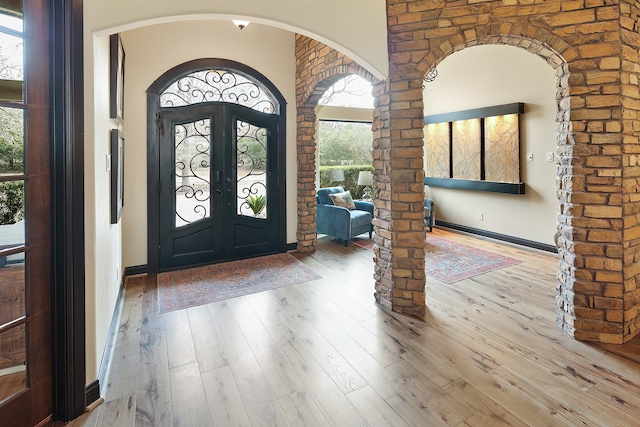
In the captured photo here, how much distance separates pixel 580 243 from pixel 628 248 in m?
0.32

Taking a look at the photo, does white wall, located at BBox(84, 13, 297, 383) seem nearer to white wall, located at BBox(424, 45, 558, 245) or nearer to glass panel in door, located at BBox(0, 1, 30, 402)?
glass panel in door, located at BBox(0, 1, 30, 402)

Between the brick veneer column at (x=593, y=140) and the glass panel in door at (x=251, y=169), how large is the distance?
2.94 meters

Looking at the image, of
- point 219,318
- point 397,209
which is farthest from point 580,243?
point 219,318

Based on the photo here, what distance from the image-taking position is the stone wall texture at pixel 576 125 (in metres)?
2.42

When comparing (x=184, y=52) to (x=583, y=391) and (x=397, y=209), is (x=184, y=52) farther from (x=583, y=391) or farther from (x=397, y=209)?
(x=583, y=391)

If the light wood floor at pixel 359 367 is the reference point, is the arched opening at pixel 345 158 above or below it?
above

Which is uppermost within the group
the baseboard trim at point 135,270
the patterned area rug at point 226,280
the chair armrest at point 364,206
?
the chair armrest at point 364,206

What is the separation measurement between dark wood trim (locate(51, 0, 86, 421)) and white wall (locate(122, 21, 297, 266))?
2.40 metres

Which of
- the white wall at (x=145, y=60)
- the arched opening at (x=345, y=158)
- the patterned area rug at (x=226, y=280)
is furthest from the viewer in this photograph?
the arched opening at (x=345, y=158)

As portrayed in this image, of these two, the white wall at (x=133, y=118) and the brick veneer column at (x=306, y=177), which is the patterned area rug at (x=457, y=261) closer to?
the brick veneer column at (x=306, y=177)

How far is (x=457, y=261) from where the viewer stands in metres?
A: 4.57

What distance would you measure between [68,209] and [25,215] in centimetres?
17

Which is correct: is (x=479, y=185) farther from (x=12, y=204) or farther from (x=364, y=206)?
(x=12, y=204)

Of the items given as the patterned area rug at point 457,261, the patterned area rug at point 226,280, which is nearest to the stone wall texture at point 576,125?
the patterned area rug at point 457,261
